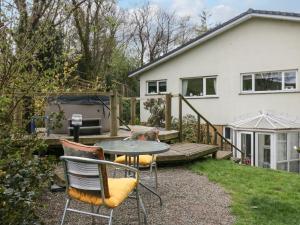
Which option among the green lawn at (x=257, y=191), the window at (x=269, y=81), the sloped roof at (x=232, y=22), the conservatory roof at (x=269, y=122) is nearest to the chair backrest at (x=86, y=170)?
the green lawn at (x=257, y=191)

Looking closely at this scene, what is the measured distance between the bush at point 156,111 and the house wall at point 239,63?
2.92 ft

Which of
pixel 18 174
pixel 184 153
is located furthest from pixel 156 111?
pixel 18 174

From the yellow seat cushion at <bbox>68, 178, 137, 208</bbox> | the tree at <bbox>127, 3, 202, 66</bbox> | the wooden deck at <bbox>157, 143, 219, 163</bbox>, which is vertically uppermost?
the tree at <bbox>127, 3, 202, 66</bbox>

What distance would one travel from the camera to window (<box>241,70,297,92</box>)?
14.3 meters

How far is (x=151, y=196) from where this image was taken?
18.7ft

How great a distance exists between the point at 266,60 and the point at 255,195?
32.9ft

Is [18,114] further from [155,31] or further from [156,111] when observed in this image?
[155,31]

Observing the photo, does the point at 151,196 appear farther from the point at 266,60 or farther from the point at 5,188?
the point at 266,60

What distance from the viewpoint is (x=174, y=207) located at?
5.18 meters

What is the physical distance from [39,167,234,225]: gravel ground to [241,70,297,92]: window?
905cm

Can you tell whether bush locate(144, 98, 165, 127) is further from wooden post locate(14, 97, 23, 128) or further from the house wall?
wooden post locate(14, 97, 23, 128)

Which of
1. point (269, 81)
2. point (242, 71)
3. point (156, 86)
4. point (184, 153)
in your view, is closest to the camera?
point (184, 153)

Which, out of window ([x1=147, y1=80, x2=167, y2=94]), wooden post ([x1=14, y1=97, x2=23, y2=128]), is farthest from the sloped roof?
wooden post ([x1=14, y1=97, x2=23, y2=128])

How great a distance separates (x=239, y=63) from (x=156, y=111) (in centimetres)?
560
